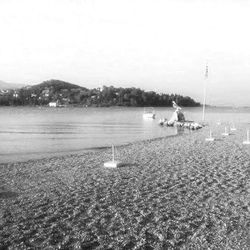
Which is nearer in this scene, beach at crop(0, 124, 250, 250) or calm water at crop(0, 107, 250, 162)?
beach at crop(0, 124, 250, 250)

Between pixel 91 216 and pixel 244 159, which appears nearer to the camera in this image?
pixel 91 216

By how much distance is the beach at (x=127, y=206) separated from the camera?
8656 mm

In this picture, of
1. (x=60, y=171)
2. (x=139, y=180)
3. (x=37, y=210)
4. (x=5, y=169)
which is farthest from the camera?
(x=5, y=169)

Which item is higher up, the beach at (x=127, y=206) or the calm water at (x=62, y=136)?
the beach at (x=127, y=206)

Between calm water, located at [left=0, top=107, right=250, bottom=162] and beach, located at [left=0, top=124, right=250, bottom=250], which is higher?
beach, located at [left=0, top=124, right=250, bottom=250]

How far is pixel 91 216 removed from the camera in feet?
33.8

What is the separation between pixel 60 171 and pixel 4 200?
19.0ft

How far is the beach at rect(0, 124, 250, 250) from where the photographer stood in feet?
28.4

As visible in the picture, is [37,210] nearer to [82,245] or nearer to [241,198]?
[82,245]

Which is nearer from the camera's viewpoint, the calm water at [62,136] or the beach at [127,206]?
the beach at [127,206]

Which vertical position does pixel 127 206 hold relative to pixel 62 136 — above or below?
above

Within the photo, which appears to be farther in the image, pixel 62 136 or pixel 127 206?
pixel 62 136

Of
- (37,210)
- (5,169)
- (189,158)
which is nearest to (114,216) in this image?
Answer: (37,210)

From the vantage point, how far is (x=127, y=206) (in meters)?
11.3
